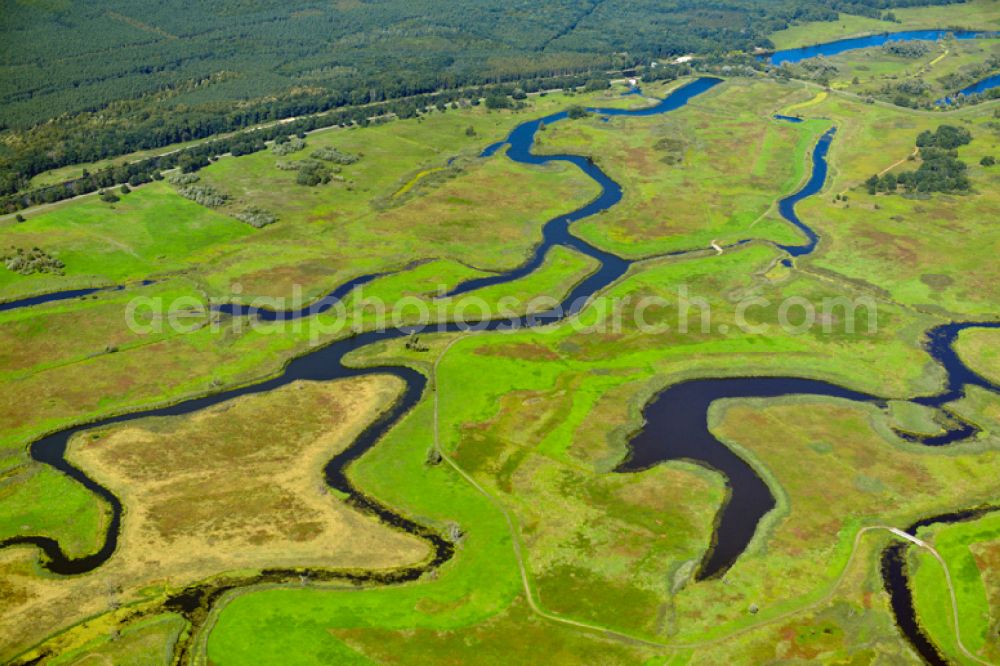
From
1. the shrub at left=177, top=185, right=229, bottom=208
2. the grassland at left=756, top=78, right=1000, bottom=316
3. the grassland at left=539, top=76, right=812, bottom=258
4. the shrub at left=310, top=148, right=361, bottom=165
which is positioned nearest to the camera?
the grassland at left=756, top=78, right=1000, bottom=316

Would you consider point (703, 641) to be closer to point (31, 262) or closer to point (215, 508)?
point (215, 508)

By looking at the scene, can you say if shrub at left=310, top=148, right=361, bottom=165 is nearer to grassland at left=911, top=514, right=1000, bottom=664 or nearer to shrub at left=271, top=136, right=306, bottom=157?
shrub at left=271, top=136, right=306, bottom=157

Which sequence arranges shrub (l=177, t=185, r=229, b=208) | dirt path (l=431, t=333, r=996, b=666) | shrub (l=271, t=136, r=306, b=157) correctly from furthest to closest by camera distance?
shrub (l=271, t=136, r=306, b=157) < shrub (l=177, t=185, r=229, b=208) < dirt path (l=431, t=333, r=996, b=666)

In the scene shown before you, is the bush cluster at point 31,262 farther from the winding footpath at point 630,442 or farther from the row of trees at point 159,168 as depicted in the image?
the winding footpath at point 630,442

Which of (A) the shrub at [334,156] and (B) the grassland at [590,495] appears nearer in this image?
(B) the grassland at [590,495]

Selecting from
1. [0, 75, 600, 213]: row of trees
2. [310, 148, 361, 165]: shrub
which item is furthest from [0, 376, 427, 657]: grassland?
[310, 148, 361, 165]: shrub

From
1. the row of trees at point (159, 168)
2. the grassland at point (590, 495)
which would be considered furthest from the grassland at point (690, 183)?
the row of trees at point (159, 168)

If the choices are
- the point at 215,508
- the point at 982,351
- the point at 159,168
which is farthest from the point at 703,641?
the point at 159,168
